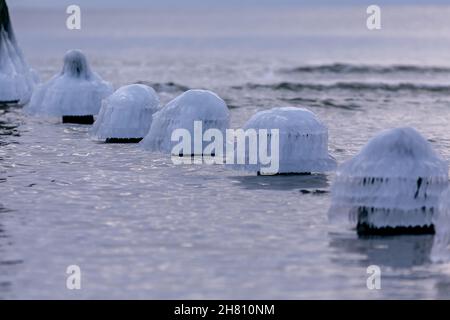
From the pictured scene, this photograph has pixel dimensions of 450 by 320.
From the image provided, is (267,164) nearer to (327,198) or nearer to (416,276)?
(327,198)

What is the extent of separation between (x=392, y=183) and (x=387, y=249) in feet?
3.63

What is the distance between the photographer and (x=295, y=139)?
71.9ft

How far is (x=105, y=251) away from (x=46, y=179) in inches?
267

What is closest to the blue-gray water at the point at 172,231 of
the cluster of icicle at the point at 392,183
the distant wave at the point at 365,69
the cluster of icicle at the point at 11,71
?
the cluster of icicle at the point at 392,183

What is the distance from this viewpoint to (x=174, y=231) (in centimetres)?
1723

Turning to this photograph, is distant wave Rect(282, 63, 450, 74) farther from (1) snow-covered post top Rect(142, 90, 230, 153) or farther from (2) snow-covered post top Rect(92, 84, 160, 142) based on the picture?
(1) snow-covered post top Rect(142, 90, 230, 153)

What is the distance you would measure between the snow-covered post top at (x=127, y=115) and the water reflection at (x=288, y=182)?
21.5ft

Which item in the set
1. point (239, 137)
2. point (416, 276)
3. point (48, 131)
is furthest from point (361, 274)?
point (48, 131)

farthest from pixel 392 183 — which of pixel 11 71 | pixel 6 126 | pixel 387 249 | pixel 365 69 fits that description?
pixel 365 69

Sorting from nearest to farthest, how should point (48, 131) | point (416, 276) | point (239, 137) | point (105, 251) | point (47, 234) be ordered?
point (416, 276)
point (105, 251)
point (47, 234)
point (239, 137)
point (48, 131)

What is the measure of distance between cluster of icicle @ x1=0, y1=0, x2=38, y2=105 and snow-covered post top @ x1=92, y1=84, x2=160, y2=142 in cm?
1221

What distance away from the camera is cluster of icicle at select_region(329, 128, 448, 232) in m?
16.6

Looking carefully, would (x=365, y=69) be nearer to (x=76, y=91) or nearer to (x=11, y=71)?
(x=11, y=71)

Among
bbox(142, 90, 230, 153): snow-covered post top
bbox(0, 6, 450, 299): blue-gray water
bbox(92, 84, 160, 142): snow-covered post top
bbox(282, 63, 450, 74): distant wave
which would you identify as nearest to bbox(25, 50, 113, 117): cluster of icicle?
bbox(0, 6, 450, 299): blue-gray water
